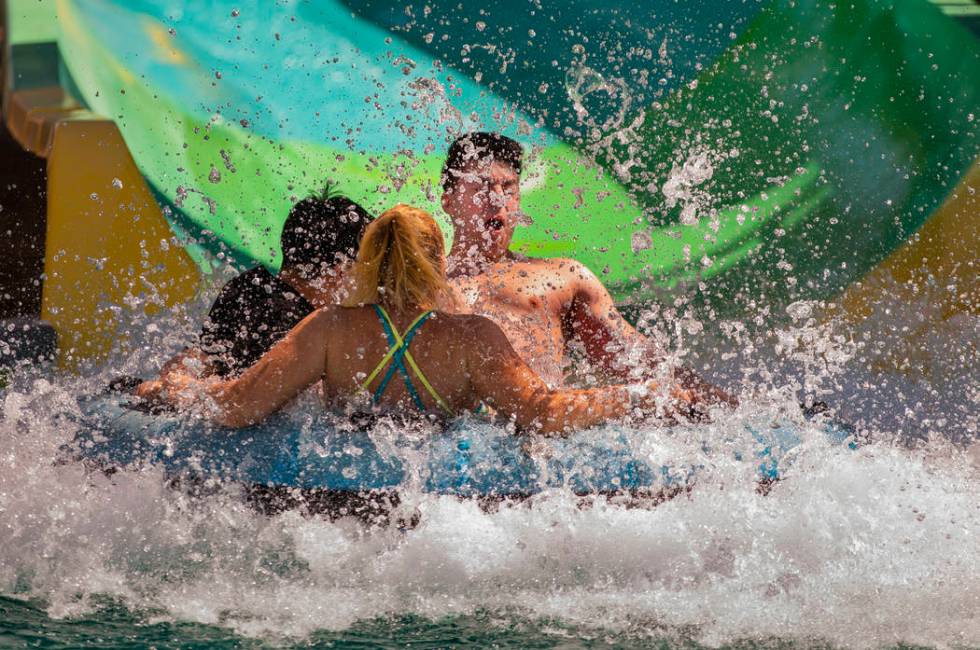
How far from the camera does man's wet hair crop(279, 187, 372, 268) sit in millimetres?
2926

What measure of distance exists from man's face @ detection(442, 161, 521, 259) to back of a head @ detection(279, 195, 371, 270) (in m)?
0.29

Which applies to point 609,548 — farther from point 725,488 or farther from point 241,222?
point 241,222

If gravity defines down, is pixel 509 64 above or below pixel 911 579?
above

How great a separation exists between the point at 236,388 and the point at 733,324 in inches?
122

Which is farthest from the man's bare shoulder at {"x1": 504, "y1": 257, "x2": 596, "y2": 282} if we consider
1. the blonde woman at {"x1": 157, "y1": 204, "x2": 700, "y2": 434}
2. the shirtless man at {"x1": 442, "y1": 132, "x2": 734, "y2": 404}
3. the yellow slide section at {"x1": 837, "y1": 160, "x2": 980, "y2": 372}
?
the yellow slide section at {"x1": 837, "y1": 160, "x2": 980, "y2": 372}

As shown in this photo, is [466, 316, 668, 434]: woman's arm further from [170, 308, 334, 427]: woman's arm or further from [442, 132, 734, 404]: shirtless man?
[442, 132, 734, 404]: shirtless man

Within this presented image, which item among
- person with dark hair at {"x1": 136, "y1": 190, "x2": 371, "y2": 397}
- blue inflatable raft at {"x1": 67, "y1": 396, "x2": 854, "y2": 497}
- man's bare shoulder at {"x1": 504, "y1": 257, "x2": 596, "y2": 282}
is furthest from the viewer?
man's bare shoulder at {"x1": 504, "y1": 257, "x2": 596, "y2": 282}

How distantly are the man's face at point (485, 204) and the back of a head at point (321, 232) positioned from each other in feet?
0.94

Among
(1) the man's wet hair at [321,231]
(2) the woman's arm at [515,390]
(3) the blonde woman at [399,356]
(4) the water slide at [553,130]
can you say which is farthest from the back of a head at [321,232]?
(4) the water slide at [553,130]

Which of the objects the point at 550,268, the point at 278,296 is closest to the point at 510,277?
the point at 550,268

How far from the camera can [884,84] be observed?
4527 millimetres

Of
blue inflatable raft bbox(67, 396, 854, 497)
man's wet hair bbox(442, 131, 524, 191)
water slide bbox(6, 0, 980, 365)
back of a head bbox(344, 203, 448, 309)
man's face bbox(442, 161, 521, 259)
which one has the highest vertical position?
water slide bbox(6, 0, 980, 365)

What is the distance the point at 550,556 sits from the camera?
222 cm

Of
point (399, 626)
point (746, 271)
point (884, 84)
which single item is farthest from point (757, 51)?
point (399, 626)
